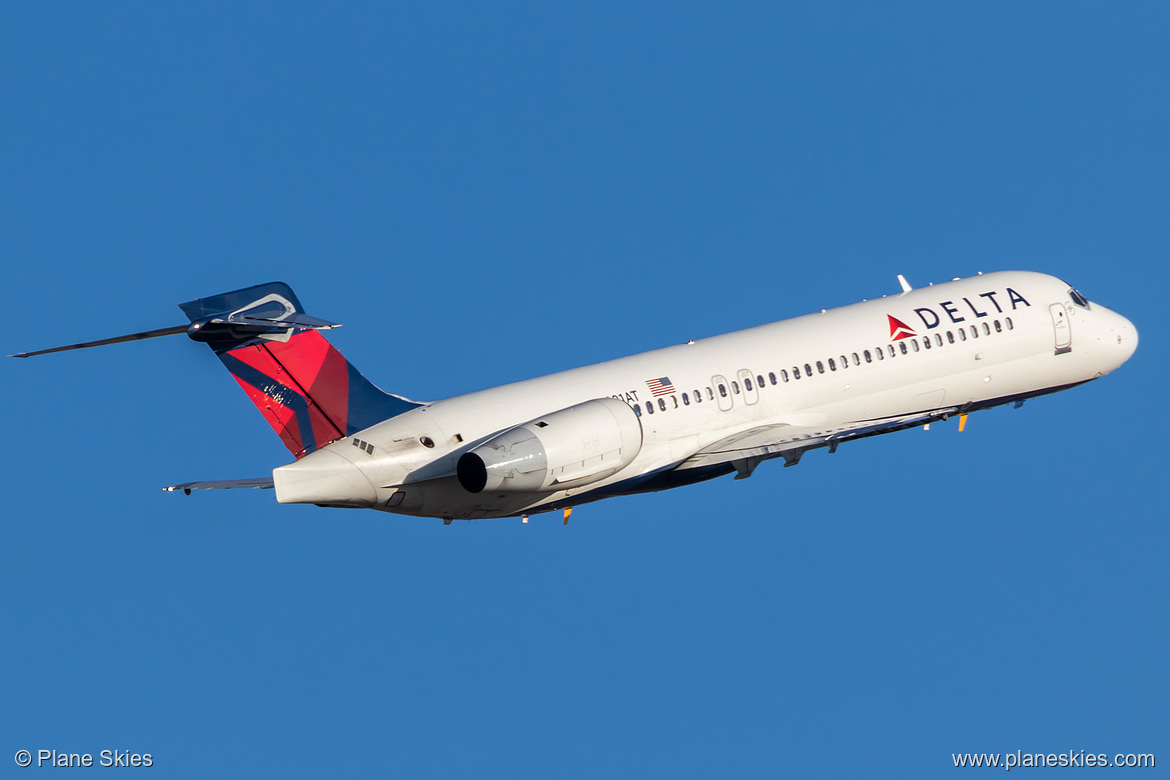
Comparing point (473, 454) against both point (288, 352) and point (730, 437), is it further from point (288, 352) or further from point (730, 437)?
point (730, 437)

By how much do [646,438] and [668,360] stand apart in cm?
178

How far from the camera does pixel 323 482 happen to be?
92.4ft

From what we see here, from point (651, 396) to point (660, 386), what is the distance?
31cm

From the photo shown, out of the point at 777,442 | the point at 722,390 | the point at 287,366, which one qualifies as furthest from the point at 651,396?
the point at 287,366

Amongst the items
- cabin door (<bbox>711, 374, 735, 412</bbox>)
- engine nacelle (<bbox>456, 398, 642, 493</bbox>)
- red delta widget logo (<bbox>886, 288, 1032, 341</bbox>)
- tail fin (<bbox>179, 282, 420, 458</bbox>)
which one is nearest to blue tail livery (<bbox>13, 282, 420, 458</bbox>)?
tail fin (<bbox>179, 282, 420, 458</bbox>)

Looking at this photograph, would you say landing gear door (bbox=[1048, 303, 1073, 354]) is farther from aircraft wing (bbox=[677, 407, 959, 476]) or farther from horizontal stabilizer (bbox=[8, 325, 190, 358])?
horizontal stabilizer (bbox=[8, 325, 190, 358])

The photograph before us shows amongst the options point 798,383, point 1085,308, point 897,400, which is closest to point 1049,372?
point 1085,308

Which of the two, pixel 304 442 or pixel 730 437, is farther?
pixel 730 437

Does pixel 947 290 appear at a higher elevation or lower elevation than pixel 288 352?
higher

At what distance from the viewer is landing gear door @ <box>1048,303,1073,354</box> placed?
1437 inches

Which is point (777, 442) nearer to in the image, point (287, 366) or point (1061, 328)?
point (1061, 328)

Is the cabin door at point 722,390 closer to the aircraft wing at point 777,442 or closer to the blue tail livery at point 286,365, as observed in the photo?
the aircraft wing at point 777,442

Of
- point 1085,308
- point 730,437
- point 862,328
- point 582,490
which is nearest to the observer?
point 582,490

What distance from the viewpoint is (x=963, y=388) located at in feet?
116
